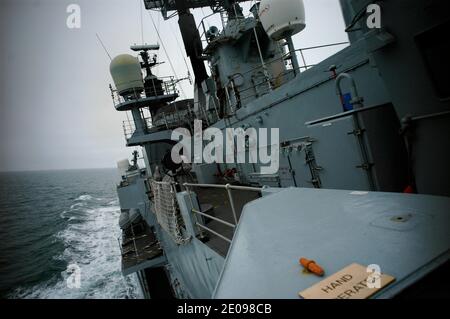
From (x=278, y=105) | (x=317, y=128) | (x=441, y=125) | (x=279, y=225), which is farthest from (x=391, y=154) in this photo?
(x=278, y=105)

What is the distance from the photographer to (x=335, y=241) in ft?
4.43

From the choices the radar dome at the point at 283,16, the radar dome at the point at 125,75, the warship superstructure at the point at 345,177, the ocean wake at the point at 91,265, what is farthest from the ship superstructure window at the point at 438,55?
the radar dome at the point at 125,75

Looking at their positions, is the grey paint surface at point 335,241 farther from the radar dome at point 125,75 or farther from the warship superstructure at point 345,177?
the radar dome at point 125,75

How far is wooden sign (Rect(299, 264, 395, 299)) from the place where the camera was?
38.3 inches

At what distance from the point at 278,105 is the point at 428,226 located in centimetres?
594

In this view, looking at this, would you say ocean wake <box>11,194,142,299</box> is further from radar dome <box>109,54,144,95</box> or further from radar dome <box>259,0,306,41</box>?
radar dome <box>259,0,306,41</box>

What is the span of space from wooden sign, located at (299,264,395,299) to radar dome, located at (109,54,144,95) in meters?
18.0

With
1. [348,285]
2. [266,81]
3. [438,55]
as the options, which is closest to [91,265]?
[266,81]

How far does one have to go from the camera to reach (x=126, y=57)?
1745 centimetres

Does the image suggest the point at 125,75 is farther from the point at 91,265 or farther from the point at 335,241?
the point at 335,241

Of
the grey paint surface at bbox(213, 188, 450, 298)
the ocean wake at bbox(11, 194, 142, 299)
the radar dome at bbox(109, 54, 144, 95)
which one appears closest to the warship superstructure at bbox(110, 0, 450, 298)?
the grey paint surface at bbox(213, 188, 450, 298)

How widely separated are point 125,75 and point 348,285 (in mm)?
18500

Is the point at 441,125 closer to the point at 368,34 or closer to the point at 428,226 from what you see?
the point at 368,34

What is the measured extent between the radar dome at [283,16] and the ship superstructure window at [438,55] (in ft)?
17.5
